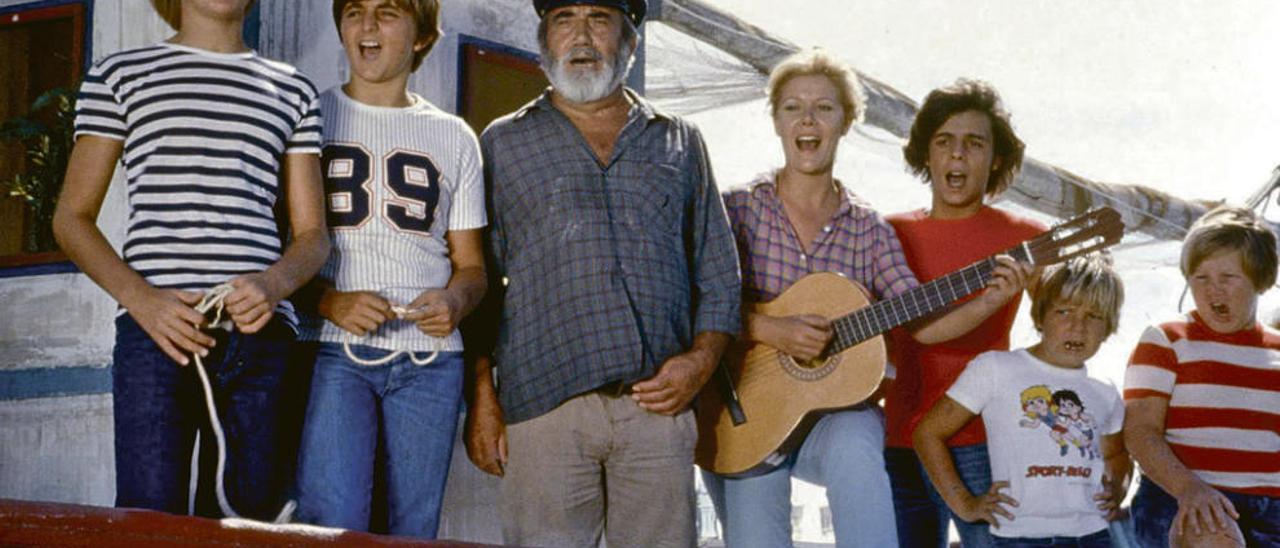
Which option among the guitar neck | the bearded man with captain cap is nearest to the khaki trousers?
the bearded man with captain cap

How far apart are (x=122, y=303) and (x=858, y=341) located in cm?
179

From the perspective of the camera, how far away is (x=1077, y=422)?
142 inches

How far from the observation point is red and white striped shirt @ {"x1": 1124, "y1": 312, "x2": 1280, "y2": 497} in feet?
11.8

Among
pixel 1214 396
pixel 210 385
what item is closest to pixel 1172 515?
pixel 1214 396

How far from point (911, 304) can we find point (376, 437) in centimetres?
139

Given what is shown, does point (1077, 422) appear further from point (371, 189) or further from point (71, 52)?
point (71, 52)

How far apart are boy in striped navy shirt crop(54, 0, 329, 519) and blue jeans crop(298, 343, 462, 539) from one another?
11 cm

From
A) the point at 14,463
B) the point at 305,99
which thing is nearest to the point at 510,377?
the point at 305,99

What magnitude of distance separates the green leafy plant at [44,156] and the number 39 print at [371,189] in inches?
68.9

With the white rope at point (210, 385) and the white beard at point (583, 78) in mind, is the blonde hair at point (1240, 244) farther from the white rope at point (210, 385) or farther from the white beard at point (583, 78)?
the white rope at point (210, 385)

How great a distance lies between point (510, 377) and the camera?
131 inches

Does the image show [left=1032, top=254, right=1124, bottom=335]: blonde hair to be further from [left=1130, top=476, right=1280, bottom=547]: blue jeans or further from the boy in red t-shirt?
[left=1130, top=476, right=1280, bottom=547]: blue jeans

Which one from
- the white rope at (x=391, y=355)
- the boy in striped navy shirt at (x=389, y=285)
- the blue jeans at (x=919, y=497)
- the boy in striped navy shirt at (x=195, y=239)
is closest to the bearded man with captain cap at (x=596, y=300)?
the boy in striped navy shirt at (x=389, y=285)

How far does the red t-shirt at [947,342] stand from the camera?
3.84 meters
